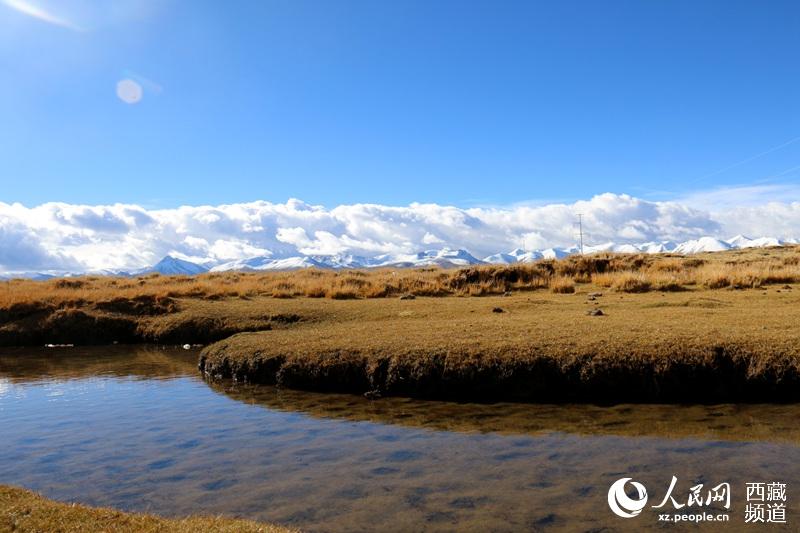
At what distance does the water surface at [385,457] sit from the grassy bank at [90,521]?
2.89 ft

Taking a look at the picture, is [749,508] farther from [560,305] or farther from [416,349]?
[560,305]

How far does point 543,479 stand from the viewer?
374 inches

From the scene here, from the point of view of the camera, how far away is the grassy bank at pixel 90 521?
7273 mm

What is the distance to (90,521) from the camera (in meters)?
7.57

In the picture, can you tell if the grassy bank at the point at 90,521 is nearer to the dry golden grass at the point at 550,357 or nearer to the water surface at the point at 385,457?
the water surface at the point at 385,457

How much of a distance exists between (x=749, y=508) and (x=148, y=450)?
10.2 meters

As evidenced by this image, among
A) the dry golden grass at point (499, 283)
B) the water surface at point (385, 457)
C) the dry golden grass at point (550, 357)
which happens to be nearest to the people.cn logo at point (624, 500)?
the water surface at point (385, 457)

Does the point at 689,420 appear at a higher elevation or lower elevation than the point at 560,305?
lower

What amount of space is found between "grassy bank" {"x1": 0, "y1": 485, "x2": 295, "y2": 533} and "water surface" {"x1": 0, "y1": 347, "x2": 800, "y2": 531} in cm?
88

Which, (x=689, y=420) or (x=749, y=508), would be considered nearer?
(x=749, y=508)

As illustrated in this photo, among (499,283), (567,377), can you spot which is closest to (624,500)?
(567,377)

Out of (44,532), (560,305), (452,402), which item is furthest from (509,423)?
(560,305)

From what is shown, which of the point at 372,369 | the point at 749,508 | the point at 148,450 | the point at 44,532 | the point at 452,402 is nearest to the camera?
→ the point at 44,532

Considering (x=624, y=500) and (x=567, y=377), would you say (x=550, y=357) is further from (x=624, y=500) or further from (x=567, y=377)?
(x=624, y=500)
